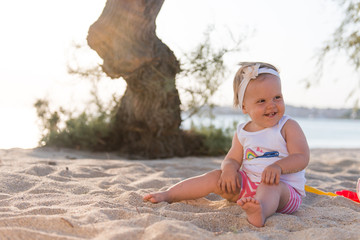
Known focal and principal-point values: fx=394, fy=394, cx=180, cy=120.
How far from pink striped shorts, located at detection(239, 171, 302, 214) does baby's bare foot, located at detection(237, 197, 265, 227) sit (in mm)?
379

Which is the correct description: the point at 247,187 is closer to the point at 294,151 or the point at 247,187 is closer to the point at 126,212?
the point at 294,151

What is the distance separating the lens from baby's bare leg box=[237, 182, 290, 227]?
2.18m

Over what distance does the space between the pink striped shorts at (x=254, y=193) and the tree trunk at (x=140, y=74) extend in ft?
8.17

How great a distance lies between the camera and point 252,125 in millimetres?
2811

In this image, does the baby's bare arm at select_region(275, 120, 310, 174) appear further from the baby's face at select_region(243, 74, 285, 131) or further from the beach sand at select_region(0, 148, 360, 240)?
the beach sand at select_region(0, 148, 360, 240)

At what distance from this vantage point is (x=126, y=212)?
87.1 inches

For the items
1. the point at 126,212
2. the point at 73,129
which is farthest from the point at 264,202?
the point at 73,129

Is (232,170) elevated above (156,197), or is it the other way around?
(232,170)

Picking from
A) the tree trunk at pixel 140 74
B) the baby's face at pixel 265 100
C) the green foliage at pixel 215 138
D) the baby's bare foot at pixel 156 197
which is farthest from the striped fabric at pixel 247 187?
the green foliage at pixel 215 138

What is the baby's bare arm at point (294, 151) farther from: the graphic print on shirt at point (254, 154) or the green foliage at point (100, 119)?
the green foliage at point (100, 119)

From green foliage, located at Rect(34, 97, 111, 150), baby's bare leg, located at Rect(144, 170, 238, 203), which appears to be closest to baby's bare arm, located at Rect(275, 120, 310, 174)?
baby's bare leg, located at Rect(144, 170, 238, 203)

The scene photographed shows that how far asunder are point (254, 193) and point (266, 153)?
277 mm

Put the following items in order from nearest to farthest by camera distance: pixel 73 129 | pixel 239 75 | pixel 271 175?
1. pixel 271 175
2. pixel 239 75
3. pixel 73 129

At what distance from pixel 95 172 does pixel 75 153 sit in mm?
2105
